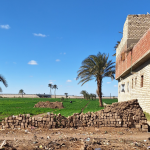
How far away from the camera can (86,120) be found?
10789mm

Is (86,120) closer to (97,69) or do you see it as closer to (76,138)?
(76,138)

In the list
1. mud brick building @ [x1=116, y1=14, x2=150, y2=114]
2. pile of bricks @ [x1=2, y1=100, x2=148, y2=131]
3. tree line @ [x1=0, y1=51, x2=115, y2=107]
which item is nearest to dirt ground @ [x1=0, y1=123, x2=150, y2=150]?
pile of bricks @ [x1=2, y1=100, x2=148, y2=131]

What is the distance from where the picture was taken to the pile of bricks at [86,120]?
10398 mm

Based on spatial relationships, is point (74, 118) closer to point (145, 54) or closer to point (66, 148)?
point (66, 148)

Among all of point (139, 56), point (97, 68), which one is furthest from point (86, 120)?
point (97, 68)

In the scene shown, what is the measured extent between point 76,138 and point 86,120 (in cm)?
294

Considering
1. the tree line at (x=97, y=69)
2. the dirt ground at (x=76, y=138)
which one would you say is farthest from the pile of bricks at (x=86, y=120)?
the tree line at (x=97, y=69)

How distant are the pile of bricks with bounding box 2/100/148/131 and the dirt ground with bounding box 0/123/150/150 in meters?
0.37

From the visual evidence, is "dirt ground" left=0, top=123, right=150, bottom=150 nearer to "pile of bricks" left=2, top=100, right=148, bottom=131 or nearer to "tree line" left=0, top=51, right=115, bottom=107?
"pile of bricks" left=2, top=100, right=148, bottom=131

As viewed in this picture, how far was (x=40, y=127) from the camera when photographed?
10336mm

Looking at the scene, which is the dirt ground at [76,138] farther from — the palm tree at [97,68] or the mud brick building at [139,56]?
the palm tree at [97,68]

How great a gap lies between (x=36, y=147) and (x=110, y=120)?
518 centimetres

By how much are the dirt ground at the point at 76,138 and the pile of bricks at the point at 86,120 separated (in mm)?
367

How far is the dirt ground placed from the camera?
6.85 metres
